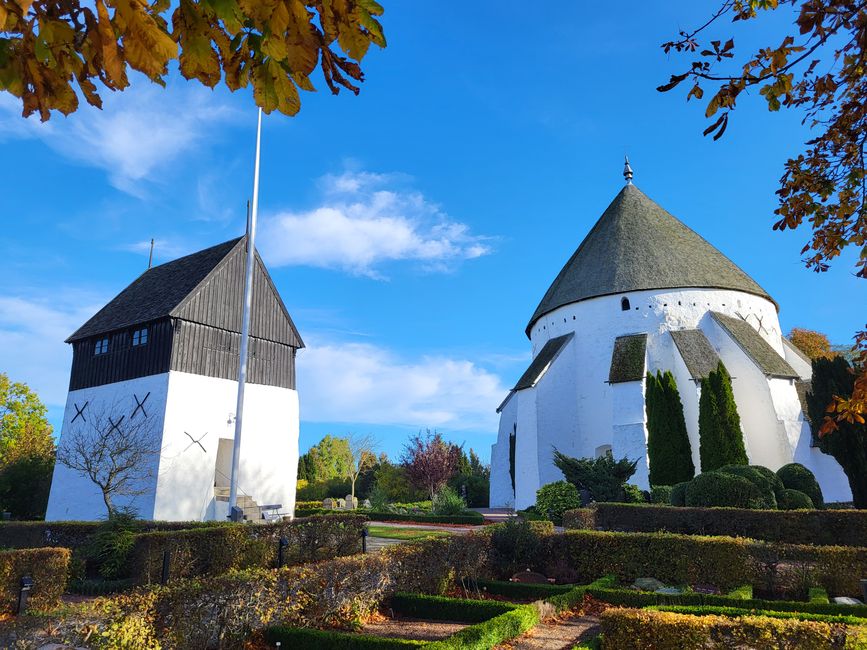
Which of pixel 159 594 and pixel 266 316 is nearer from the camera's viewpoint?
pixel 159 594

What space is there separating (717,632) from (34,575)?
10.3 metres

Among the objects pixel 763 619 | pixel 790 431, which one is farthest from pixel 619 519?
pixel 790 431

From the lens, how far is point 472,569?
33.4 ft

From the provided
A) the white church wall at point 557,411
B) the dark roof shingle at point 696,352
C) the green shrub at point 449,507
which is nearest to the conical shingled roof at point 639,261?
the dark roof shingle at point 696,352

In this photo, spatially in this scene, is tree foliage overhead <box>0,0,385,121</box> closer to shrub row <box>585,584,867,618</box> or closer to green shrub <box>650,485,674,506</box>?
shrub row <box>585,584,867,618</box>

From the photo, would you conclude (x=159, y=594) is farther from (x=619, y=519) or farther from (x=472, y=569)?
(x=619, y=519)

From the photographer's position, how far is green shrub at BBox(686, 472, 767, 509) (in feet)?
45.2

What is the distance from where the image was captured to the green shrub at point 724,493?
13.8m

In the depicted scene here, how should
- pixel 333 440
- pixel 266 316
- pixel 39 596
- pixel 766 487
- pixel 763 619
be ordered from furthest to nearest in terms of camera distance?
pixel 333 440 < pixel 266 316 < pixel 766 487 < pixel 39 596 < pixel 763 619

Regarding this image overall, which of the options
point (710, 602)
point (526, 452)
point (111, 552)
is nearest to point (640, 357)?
point (526, 452)

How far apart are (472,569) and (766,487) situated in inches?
347

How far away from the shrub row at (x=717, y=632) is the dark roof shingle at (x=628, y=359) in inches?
708

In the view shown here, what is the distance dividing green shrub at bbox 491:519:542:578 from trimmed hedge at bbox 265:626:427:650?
503 centimetres

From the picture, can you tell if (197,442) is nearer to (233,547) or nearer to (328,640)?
(233,547)
